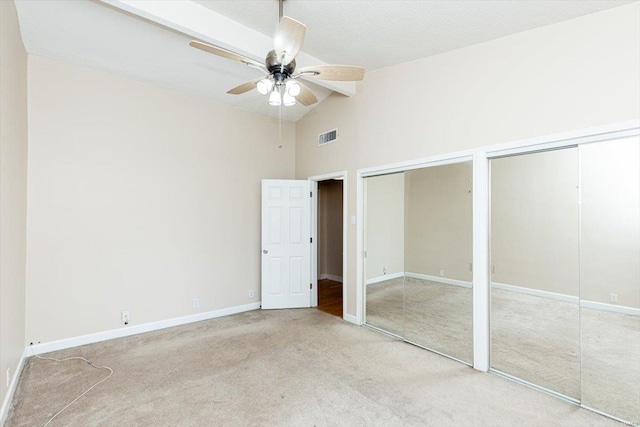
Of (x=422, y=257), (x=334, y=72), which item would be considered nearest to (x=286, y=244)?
(x=422, y=257)

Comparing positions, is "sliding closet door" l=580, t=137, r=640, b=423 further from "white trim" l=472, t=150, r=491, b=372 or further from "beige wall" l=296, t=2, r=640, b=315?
"white trim" l=472, t=150, r=491, b=372

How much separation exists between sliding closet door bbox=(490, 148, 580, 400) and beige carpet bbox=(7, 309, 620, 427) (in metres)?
0.37

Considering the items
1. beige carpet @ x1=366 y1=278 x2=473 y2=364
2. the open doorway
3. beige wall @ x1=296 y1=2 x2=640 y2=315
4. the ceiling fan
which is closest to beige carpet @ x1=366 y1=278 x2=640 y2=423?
beige carpet @ x1=366 y1=278 x2=473 y2=364

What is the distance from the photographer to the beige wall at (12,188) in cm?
227

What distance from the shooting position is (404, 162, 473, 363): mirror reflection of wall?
10.2ft

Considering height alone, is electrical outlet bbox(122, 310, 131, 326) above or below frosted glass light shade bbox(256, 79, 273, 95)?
below

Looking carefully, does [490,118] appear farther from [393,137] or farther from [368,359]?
[368,359]

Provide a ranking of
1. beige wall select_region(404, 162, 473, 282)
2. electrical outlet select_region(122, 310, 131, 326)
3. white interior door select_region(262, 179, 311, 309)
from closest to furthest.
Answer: beige wall select_region(404, 162, 473, 282)
electrical outlet select_region(122, 310, 131, 326)
white interior door select_region(262, 179, 311, 309)

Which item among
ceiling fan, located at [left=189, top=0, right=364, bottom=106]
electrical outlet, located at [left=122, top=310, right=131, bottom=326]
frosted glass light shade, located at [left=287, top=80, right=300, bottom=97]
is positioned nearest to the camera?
ceiling fan, located at [left=189, top=0, right=364, bottom=106]

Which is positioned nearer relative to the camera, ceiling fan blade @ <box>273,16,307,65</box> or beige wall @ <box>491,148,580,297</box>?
ceiling fan blade @ <box>273,16,307,65</box>

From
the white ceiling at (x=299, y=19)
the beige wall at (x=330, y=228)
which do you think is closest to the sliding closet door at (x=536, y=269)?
the white ceiling at (x=299, y=19)

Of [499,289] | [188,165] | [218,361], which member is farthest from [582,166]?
[188,165]

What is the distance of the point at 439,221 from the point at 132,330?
4.10 meters

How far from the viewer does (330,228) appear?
7.11m
